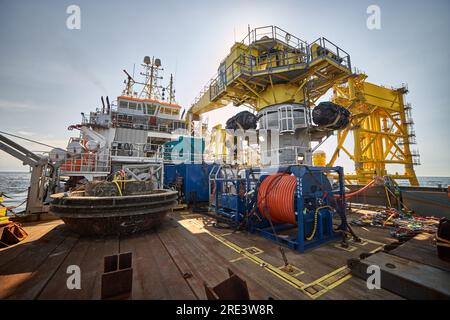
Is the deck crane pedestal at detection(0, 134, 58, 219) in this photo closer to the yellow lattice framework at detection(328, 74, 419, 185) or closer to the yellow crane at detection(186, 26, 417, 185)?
the yellow crane at detection(186, 26, 417, 185)

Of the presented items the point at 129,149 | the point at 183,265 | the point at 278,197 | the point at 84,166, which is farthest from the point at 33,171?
the point at 129,149

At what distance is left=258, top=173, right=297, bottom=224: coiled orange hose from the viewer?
4.33 m

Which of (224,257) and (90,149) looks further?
(90,149)

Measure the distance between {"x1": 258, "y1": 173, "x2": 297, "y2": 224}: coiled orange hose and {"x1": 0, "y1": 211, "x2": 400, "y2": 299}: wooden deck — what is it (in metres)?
0.74

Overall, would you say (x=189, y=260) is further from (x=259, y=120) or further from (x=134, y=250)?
(x=259, y=120)

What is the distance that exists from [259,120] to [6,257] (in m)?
12.1

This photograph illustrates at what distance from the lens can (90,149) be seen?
1358 cm

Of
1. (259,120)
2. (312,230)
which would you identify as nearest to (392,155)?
(259,120)

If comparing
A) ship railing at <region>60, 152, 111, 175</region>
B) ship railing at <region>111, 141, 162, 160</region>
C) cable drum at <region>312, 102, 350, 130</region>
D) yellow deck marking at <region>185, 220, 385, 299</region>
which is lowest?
yellow deck marking at <region>185, 220, 385, 299</region>

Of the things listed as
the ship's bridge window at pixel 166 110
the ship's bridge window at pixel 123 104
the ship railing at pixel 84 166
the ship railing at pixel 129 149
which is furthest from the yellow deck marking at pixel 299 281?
the ship's bridge window at pixel 123 104

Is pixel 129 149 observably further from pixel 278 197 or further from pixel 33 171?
pixel 278 197

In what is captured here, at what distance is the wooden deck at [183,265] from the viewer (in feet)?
8.34

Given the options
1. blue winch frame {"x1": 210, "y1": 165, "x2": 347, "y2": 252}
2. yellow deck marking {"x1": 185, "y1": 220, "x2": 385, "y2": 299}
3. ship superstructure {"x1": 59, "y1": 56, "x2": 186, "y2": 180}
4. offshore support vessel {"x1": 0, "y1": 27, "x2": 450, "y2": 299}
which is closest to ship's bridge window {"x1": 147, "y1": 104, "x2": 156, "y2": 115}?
ship superstructure {"x1": 59, "y1": 56, "x2": 186, "y2": 180}

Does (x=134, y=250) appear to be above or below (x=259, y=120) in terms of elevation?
below
